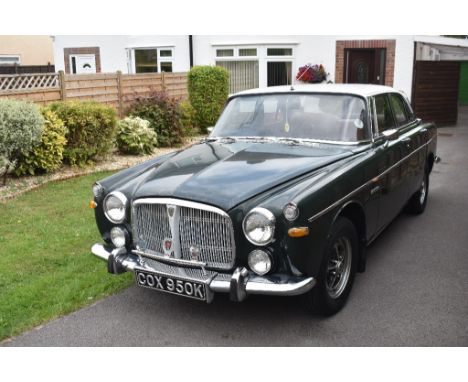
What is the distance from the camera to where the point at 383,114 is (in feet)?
18.0

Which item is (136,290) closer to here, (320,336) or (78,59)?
(320,336)

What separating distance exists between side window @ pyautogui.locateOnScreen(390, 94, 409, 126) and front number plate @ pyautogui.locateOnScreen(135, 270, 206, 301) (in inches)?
135

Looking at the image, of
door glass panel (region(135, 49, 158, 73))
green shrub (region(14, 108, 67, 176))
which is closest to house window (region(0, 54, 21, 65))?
door glass panel (region(135, 49, 158, 73))

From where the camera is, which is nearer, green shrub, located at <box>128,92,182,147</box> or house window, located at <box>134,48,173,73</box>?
green shrub, located at <box>128,92,182,147</box>

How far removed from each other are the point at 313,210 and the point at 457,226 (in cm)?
353

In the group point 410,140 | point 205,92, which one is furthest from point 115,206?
point 205,92

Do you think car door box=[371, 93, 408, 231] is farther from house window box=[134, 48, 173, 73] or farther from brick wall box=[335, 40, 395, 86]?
house window box=[134, 48, 173, 73]

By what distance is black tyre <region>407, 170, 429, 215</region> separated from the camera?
22.2 feet

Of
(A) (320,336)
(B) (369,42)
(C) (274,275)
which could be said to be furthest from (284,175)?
(B) (369,42)

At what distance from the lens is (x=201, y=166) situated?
14.2 feet

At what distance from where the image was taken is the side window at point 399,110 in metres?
6.00

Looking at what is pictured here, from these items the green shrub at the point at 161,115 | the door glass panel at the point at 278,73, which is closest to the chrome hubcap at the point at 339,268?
the green shrub at the point at 161,115

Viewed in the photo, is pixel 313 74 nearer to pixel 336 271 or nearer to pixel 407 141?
pixel 407 141

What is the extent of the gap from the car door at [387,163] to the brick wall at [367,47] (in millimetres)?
11205
